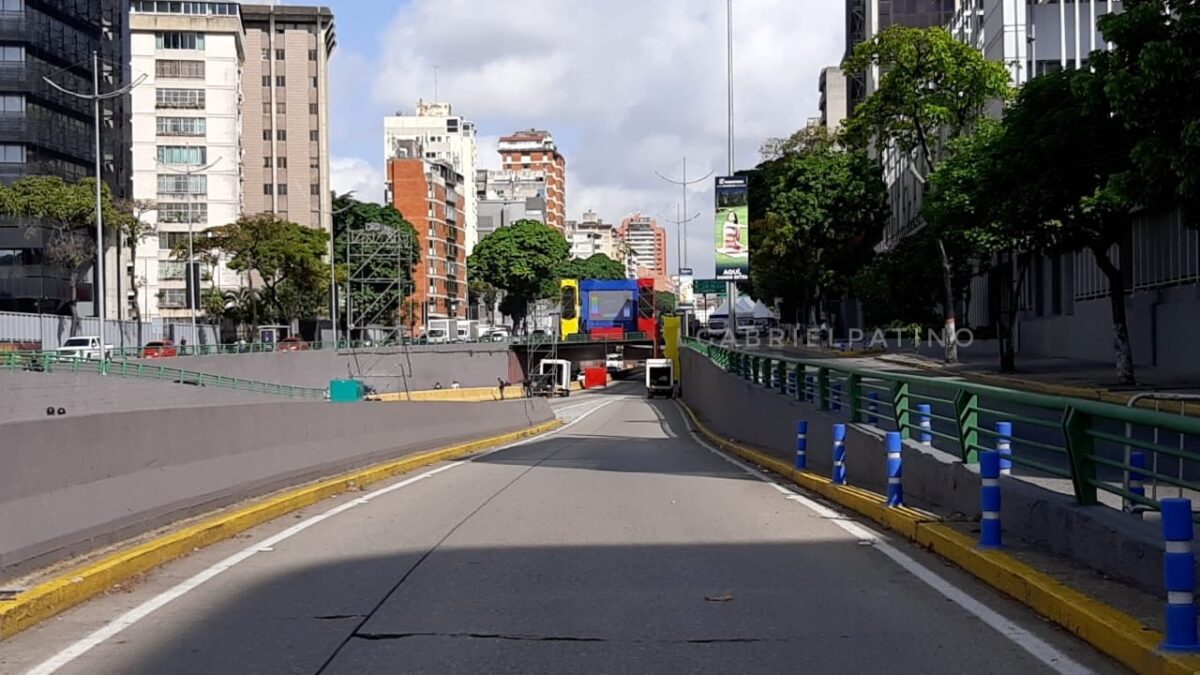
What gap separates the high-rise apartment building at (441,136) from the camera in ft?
575

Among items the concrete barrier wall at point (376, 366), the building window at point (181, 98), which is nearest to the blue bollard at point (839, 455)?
the concrete barrier wall at point (376, 366)

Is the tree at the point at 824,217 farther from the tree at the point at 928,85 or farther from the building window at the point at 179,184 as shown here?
the building window at the point at 179,184

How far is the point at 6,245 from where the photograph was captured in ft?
219

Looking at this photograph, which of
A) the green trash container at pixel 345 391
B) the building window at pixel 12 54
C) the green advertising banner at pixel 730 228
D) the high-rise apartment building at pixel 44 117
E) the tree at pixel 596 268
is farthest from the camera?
the tree at pixel 596 268

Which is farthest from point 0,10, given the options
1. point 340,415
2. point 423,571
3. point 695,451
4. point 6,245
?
point 423,571

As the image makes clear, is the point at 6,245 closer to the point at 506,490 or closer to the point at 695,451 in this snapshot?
the point at 695,451

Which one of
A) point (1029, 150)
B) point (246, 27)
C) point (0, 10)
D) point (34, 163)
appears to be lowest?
point (1029, 150)

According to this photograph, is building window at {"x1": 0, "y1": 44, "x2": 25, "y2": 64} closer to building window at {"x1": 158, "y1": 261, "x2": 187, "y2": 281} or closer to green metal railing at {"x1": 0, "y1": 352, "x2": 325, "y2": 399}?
green metal railing at {"x1": 0, "y1": 352, "x2": 325, "y2": 399}

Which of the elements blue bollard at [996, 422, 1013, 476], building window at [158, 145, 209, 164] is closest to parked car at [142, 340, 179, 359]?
building window at [158, 145, 209, 164]

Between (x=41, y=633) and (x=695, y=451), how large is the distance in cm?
2266

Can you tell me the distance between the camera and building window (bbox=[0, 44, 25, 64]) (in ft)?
221

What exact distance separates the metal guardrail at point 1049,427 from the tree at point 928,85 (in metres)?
27.7

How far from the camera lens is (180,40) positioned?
100312 mm

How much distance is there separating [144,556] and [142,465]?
1.43m
